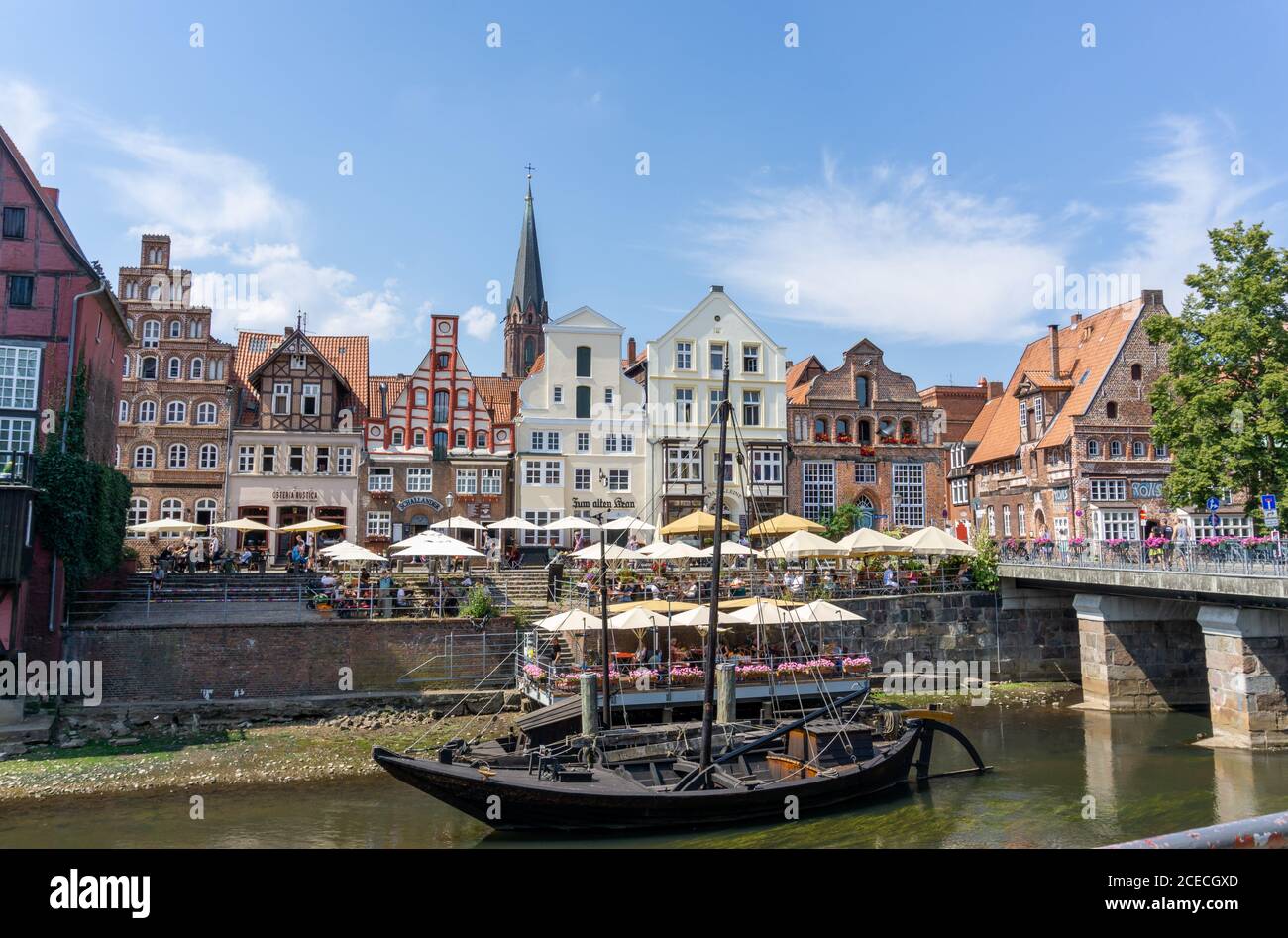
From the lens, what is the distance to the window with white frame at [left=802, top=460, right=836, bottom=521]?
152 ft

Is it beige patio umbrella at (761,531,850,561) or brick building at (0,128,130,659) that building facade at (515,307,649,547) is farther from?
brick building at (0,128,130,659)

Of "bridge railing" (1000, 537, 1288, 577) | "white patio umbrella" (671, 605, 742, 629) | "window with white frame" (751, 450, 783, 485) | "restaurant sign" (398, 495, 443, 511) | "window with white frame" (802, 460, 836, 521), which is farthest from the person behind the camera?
"window with white frame" (802, 460, 836, 521)

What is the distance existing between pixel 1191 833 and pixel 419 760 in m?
14.2

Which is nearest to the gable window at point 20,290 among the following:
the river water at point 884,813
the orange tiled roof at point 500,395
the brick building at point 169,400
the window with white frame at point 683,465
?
the river water at point 884,813

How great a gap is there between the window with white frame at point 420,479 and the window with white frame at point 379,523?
159 centimetres

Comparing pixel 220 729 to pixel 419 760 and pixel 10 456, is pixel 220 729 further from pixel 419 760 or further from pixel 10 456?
pixel 419 760

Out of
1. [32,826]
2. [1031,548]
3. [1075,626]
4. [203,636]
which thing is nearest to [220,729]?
[203,636]

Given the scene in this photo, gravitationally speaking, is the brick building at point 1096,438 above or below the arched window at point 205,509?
above

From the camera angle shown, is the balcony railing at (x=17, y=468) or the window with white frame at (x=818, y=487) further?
the window with white frame at (x=818, y=487)

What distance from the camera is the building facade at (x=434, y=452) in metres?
42.7

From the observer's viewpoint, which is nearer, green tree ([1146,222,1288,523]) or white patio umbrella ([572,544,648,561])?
green tree ([1146,222,1288,523])

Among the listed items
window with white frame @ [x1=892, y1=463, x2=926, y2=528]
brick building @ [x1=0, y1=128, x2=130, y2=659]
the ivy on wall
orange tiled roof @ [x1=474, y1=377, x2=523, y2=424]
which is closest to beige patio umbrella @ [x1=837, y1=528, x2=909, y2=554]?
window with white frame @ [x1=892, y1=463, x2=926, y2=528]

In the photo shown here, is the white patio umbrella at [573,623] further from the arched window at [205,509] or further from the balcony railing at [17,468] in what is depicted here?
the arched window at [205,509]
